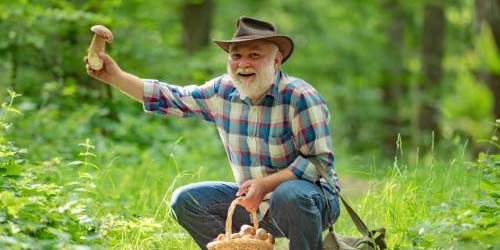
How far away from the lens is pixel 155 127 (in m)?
9.39

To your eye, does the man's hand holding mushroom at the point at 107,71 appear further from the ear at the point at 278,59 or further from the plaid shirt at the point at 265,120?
the ear at the point at 278,59

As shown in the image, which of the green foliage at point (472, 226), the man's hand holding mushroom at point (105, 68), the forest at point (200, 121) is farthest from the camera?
the man's hand holding mushroom at point (105, 68)

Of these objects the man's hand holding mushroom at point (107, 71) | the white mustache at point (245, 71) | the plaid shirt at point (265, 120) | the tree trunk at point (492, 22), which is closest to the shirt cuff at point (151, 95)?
the plaid shirt at point (265, 120)

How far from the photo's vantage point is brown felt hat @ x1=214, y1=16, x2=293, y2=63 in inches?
172

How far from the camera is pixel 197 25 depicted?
14.6 m

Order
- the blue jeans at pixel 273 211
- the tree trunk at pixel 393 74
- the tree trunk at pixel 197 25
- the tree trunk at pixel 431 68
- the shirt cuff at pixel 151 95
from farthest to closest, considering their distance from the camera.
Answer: the tree trunk at pixel 393 74 < the tree trunk at pixel 431 68 < the tree trunk at pixel 197 25 < the shirt cuff at pixel 151 95 < the blue jeans at pixel 273 211


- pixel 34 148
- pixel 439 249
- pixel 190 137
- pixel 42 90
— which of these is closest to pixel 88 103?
pixel 42 90

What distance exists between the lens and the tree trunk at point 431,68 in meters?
16.9

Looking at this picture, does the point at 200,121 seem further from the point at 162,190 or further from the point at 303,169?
the point at 303,169

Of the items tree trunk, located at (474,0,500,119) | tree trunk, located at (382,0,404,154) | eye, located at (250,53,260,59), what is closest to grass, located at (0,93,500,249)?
eye, located at (250,53,260,59)

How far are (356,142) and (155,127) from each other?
38.3 feet

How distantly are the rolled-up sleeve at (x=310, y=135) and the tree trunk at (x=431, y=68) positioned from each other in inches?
484

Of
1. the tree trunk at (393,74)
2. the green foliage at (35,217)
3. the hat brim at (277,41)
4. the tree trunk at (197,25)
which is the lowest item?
the tree trunk at (393,74)

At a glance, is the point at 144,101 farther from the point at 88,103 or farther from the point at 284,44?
the point at 88,103
